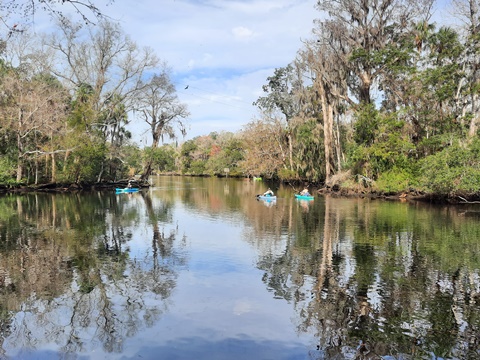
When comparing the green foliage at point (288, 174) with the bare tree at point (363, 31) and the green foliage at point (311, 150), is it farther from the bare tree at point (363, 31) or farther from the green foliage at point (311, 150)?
the bare tree at point (363, 31)

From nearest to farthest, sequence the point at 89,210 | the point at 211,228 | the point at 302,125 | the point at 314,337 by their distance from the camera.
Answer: the point at 314,337
the point at 211,228
the point at 89,210
the point at 302,125

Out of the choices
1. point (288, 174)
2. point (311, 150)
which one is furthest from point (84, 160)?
point (288, 174)

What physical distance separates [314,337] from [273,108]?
187 ft

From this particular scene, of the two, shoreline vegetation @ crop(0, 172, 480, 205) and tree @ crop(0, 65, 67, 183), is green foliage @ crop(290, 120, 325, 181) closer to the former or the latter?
shoreline vegetation @ crop(0, 172, 480, 205)

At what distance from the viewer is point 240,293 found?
932 cm

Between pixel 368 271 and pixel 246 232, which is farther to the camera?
pixel 246 232

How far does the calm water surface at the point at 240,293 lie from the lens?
6672 mm

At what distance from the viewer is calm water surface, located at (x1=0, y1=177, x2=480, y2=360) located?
667cm

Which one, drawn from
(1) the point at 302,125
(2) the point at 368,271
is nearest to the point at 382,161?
(1) the point at 302,125

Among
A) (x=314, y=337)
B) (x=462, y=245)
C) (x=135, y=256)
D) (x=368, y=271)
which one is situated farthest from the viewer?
(x=462, y=245)

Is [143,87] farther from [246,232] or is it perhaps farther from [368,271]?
[368,271]

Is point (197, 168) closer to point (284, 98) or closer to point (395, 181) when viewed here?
point (284, 98)

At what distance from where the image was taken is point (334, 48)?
3684 centimetres

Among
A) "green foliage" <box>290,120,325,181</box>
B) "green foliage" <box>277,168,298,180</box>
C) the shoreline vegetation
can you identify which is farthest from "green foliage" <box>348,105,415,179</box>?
"green foliage" <box>277,168,298,180</box>
